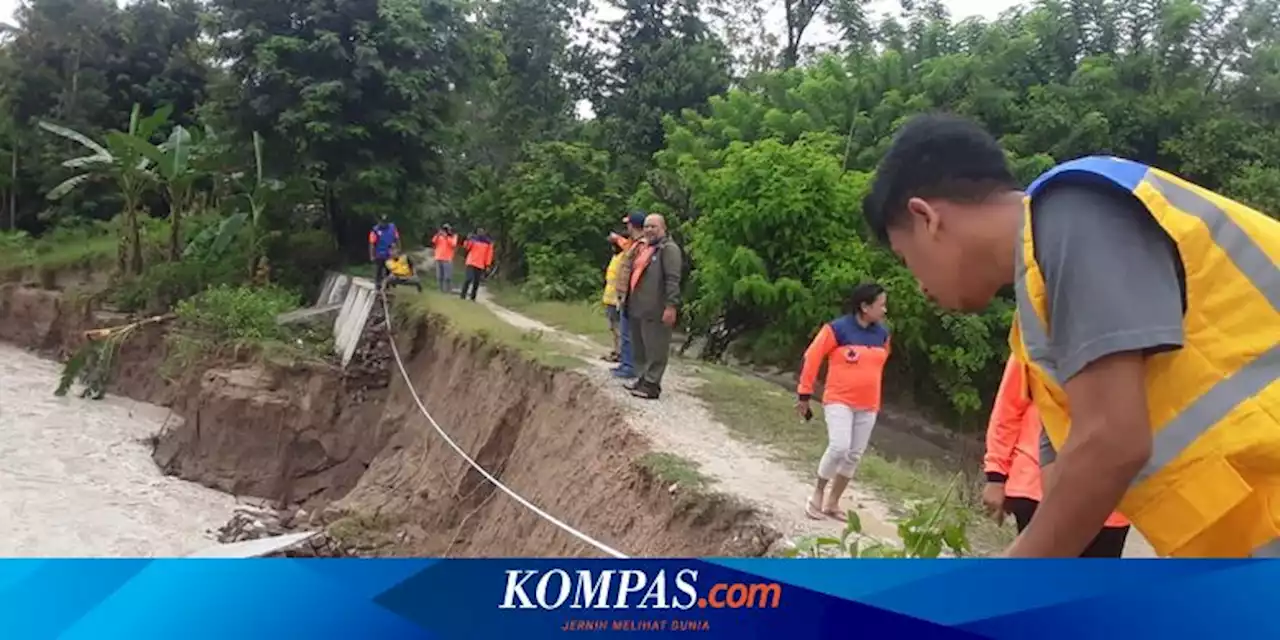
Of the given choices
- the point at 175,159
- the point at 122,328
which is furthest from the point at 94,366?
the point at 175,159

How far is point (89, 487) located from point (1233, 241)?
1538cm

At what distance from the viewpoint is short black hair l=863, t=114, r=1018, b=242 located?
1.61m

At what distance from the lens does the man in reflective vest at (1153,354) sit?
4.46 ft

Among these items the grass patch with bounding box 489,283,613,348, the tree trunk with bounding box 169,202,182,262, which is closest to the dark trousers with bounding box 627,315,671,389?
the grass patch with bounding box 489,283,613,348

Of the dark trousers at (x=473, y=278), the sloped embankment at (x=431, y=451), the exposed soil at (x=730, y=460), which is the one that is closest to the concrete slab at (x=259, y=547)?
the sloped embankment at (x=431, y=451)

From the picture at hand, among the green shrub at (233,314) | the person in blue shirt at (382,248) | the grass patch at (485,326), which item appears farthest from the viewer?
the person in blue shirt at (382,248)

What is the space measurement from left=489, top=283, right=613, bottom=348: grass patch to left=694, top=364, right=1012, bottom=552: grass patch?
3.14 m

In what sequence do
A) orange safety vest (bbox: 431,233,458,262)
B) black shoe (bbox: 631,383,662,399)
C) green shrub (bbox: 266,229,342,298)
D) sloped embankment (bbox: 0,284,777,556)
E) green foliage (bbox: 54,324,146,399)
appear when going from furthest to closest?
green shrub (bbox: 266,229,342,298) → orange safety vest (bbox: 431,233,458,262) → green foliage (bbox: 54,324,146,399) → black shoe (bbox: 631,383,662,399) → sloped embankment (bbox: 0,284,777,556)

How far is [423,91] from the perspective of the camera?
2128cm

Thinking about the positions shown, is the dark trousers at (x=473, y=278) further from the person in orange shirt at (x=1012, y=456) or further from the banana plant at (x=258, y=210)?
the person in orange shirt at (x=1012, y=456)

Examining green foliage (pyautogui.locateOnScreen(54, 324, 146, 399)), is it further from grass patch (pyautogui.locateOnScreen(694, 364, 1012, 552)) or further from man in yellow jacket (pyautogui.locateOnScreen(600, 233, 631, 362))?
grass patch (pyautogui.locateOnScreen(694, 364, 1012, 552))

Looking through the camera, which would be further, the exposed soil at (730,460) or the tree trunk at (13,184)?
the tree trunk at (13,184)

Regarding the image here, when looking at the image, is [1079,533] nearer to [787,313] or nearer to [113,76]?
[787,313]

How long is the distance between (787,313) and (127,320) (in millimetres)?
13830
